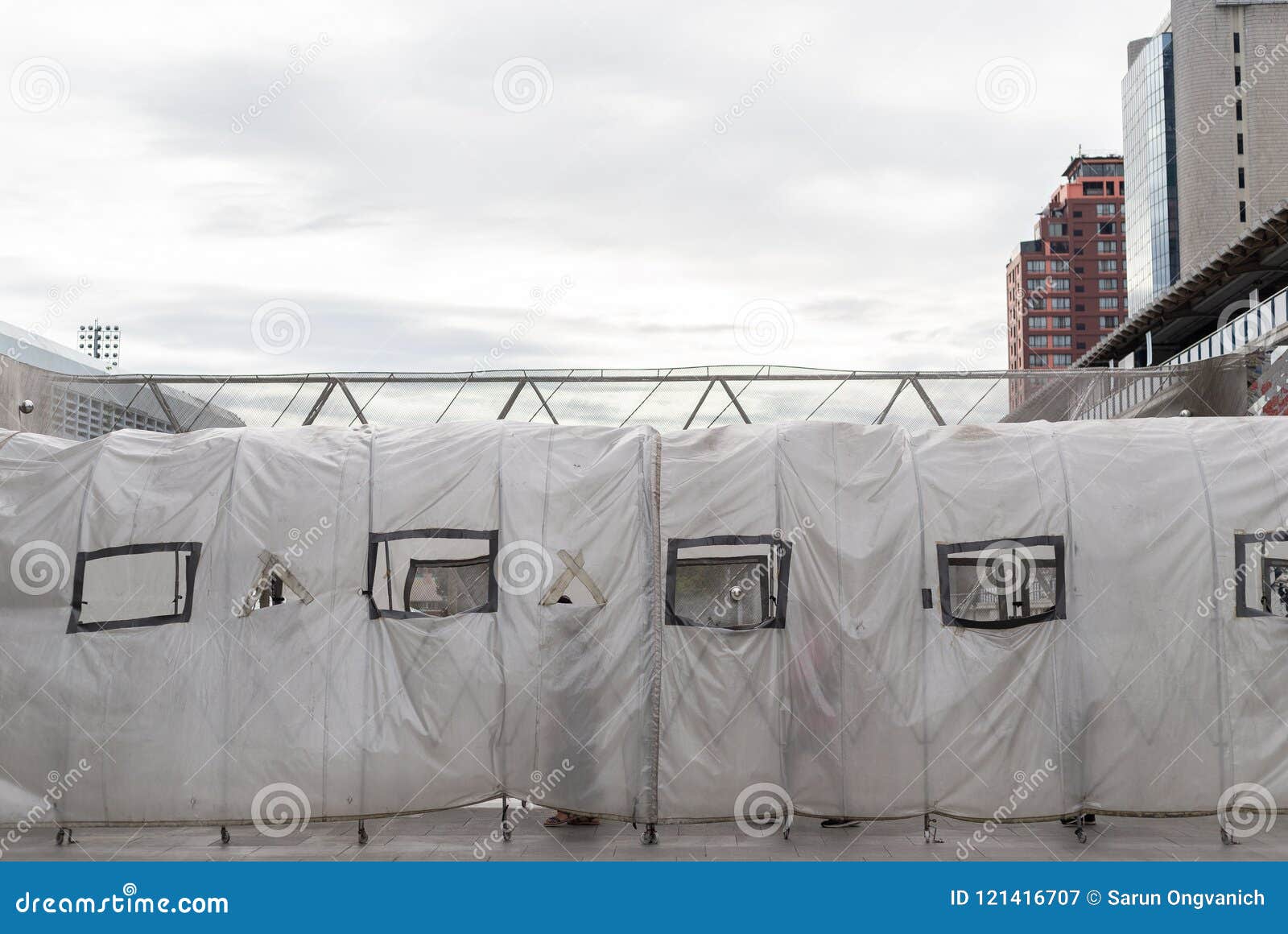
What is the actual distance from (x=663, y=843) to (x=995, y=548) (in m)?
4.09

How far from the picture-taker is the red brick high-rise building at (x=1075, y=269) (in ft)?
461

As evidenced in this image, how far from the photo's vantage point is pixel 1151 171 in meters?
96.4

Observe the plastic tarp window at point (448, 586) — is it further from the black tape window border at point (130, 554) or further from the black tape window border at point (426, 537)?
the black tape window border at point (130, 554)

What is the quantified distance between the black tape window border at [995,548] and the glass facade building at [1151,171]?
90634mm

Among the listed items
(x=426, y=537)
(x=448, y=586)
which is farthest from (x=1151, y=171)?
(x=426, y=537)

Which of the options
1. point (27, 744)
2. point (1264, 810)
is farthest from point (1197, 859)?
point (27, 744)

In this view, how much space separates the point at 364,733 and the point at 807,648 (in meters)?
4.15

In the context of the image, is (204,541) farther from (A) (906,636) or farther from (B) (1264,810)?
(B) (1264,810)

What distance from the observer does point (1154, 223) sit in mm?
94562

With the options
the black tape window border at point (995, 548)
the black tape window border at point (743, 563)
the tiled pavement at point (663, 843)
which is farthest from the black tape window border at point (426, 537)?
the black tape window border at point (995, 548)

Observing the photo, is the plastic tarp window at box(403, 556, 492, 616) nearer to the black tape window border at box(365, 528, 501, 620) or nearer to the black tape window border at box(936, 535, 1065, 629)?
the black tape window border at box(365, 528, 501, 620)

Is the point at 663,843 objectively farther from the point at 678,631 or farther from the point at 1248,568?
the point at 1248,568

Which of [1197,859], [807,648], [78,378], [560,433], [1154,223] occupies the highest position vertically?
[1154,223]

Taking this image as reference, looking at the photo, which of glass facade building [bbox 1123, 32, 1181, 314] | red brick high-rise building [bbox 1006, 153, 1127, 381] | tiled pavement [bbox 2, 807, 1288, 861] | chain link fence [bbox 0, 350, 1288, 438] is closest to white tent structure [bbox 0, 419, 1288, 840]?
tiled pavement [bbox 2, 807, 1288, 861]
